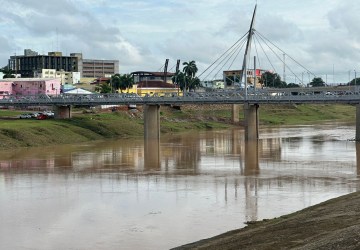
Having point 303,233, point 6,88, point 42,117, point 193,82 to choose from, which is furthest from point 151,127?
point 303,233

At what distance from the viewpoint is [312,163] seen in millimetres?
70312

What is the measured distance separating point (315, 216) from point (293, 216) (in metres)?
2.37

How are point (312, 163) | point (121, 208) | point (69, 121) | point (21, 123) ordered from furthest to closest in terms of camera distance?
point (69, 121) < point (21, 123) < point (312, 163) < point (121, 208)

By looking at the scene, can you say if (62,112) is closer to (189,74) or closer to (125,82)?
(125,82)

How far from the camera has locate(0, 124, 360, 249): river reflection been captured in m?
34.6

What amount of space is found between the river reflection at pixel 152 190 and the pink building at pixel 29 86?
71434 mm

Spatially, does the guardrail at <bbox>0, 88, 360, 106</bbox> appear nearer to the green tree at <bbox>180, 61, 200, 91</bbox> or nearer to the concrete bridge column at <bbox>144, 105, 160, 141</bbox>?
the concrete bridge column at <bbox>144, 105, 160, 141</bbox>

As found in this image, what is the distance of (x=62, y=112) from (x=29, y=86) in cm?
4177

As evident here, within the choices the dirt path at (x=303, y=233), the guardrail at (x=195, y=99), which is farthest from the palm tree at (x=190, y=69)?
the dirt path at (x=303, y=233)

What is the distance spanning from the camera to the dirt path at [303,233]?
24406mm

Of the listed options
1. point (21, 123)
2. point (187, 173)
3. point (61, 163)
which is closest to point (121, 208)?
point (187, 173)

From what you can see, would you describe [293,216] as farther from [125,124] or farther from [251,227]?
[125,124]

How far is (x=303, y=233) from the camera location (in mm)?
28438

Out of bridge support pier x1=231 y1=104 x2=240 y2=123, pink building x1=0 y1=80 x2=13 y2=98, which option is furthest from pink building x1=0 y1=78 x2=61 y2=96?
bridge support pier x1=231 y1=104 x2=240 y2=123
